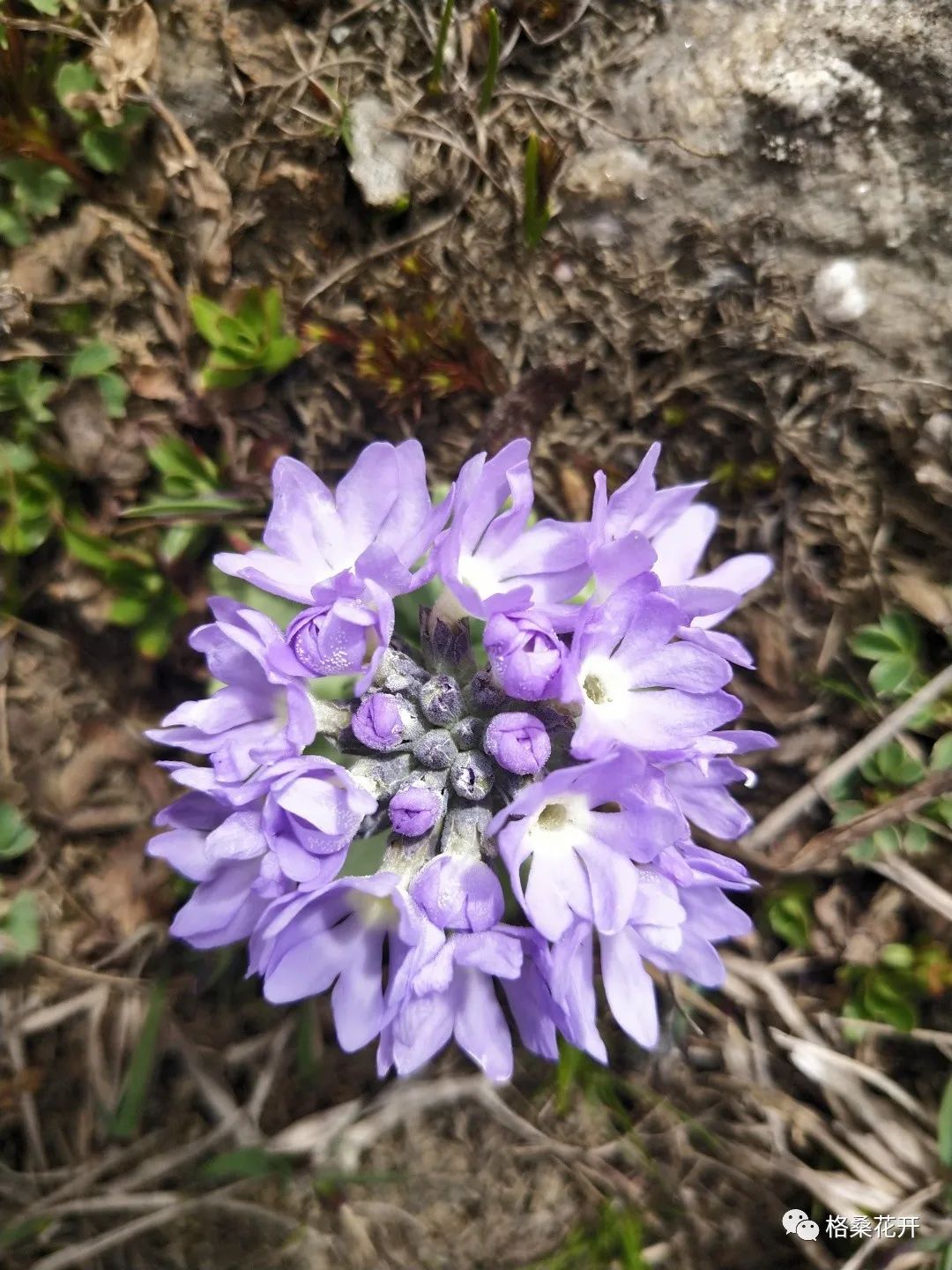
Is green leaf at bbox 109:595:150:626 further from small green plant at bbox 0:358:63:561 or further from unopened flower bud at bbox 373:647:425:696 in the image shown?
unopened flower bud at bbox 373:647:425:696

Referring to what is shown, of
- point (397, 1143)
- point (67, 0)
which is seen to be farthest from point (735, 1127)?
point (67, 0)

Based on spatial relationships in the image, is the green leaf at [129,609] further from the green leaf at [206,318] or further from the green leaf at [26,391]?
the green leaf at [206,318]

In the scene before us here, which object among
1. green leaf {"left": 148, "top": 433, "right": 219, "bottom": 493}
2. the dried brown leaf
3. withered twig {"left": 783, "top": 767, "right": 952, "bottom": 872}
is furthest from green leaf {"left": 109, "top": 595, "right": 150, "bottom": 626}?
withered twig {"left": 783, "top": 767, "right": 952, "bottom": 872}

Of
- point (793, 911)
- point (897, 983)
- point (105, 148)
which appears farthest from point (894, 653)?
point (105, 148)

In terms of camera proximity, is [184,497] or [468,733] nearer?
[468,733]

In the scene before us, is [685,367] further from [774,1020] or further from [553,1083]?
[553,1083]

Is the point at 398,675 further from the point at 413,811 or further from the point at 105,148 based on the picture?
the point at 105,148
